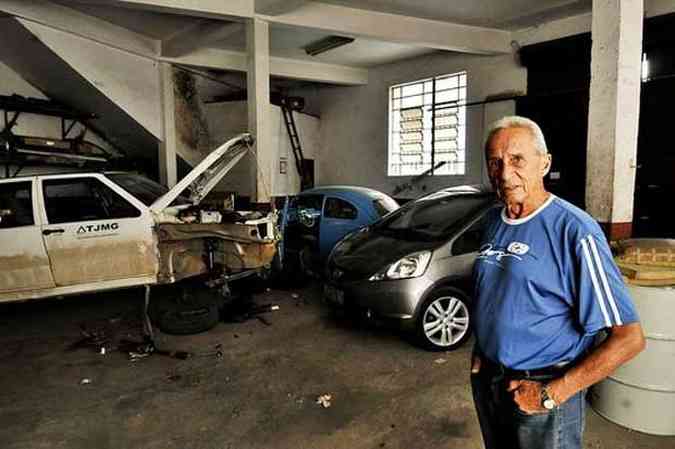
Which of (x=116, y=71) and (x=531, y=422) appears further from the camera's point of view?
(x=116, y=71)

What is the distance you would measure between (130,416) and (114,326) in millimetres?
2263

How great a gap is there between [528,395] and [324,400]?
7.59 feet

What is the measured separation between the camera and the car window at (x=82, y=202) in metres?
5.05

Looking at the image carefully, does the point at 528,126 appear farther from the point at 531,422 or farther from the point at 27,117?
the point at 27,117

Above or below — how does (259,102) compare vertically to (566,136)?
above

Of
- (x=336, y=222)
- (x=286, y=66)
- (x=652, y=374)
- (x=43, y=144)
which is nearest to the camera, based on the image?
(x=652, y=374)

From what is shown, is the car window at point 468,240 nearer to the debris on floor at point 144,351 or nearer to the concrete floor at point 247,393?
the concrete floor at point 247,393

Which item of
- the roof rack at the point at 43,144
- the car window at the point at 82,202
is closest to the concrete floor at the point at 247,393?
the car window at the point at 82,202

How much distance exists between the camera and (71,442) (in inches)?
117

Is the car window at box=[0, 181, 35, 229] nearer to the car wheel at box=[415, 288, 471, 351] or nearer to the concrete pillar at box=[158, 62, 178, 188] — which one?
the car wheel at box=[415, 288, 471, 351]

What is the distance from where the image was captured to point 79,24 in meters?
7.72

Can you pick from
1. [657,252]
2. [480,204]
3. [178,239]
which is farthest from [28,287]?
[657,252]

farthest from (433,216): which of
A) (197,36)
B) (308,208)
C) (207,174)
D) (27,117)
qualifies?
(27,117)

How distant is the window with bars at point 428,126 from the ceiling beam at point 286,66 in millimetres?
1102
